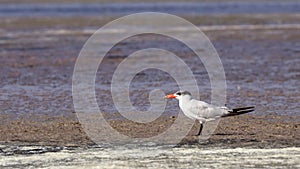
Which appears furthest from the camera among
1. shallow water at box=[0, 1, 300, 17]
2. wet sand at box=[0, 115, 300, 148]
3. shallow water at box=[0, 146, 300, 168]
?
shallow water at box=[0, 1, 300, 17]

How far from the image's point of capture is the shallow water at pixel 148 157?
8.55 meters

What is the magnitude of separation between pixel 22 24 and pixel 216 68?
18.0 m

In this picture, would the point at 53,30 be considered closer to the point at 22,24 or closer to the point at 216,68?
the point at 22,24

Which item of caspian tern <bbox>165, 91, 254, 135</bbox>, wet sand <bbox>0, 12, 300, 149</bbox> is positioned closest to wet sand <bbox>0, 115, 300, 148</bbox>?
wet sand <bbox>0, 12, 300, 149</bbox>

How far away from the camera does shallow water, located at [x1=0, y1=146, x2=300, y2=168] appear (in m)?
8.55

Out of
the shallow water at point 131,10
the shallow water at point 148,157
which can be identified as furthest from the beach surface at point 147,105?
the shallow water at point 131,10

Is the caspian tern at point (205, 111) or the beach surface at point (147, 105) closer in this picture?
the beach surface at point (147, 105)

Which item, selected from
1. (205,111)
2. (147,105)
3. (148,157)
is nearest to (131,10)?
(147,105)

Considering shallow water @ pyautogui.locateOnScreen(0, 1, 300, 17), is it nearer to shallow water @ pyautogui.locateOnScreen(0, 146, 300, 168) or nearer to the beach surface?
the beach surface

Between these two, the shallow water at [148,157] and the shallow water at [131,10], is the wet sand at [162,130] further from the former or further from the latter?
the shallow water at [131,10]

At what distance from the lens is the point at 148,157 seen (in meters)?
8.94

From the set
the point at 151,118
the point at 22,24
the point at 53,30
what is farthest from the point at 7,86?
the point at 22,24

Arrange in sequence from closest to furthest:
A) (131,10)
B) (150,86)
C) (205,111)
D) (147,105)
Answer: (205,111)
(147,105)
(150,86)
(131,10)

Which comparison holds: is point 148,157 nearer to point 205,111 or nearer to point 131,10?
point 205,111
